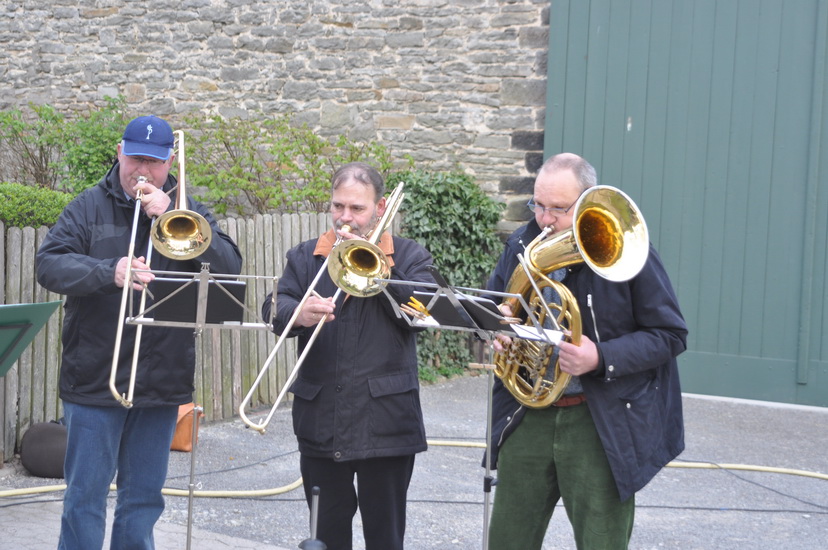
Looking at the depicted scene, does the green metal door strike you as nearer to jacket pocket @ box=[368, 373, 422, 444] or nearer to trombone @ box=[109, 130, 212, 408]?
jacket pocket @ box=[368, 373, 422, 444]

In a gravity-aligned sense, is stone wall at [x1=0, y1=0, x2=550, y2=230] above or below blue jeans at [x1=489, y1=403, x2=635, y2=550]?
above

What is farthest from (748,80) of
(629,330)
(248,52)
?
(629,330)

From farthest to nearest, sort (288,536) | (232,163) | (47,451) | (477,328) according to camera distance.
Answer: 1. (232,163)
2. (47,451)
3. (288,536)
4. (477,328)

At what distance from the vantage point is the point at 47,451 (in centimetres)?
557

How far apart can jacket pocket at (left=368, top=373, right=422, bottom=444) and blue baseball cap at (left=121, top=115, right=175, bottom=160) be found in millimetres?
1174

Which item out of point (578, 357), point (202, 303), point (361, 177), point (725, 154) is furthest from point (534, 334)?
point (725, 154)

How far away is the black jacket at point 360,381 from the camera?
3393 millimetres

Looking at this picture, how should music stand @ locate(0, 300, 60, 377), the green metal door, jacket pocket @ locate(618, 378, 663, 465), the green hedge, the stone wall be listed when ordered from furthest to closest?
the stone wall < the green hedge < the green metal door < music stand @ locate(0, 300, 60, 377) < jacket pocket @ locate(618, 378, 663, 465)

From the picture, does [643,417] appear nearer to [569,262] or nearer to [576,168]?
[569,262]

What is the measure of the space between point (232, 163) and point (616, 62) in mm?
4110

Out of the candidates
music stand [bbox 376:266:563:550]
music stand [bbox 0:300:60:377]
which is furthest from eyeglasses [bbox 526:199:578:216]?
music stand [bbox 0:300:60:377]

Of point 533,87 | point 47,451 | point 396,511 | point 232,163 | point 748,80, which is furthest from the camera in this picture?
point 232,163

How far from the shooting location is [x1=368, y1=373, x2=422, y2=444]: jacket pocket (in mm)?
3414

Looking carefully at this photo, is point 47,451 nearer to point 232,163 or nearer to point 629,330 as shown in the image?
point 629,330
